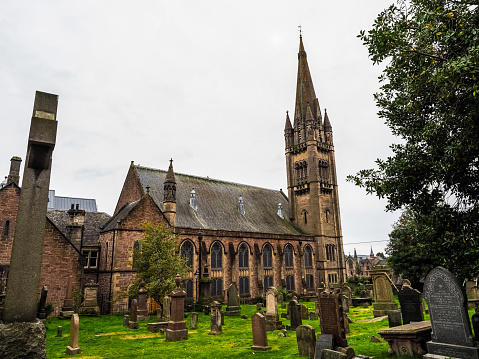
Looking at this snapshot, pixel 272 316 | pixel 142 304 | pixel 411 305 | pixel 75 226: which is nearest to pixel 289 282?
pixel 142 304

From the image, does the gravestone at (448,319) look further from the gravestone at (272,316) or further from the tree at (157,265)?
the tree at (157,265)

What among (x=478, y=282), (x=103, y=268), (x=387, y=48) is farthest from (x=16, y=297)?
(x=478, y=282)

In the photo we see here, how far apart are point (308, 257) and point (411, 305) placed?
98.8 ft

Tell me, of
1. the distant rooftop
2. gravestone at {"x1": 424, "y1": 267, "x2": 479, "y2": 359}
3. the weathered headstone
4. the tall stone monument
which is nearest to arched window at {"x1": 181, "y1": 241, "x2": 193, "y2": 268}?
the distant rooftop

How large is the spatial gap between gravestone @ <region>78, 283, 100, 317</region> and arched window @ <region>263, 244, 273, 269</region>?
60.1 ft

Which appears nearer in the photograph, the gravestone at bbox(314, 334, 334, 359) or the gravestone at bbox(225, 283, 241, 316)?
the gravestone at bbox(314, 334, 334, 359)

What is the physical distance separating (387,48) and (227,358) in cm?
1051

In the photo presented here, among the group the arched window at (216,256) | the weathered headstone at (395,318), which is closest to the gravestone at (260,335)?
the weathered headstone at (395,318)

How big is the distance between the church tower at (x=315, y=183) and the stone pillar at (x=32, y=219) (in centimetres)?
3931

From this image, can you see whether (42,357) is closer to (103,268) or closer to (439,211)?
(439,211)

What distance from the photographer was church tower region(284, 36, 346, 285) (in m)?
42.0

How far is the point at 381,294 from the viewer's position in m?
20.7

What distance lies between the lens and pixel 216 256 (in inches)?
1307

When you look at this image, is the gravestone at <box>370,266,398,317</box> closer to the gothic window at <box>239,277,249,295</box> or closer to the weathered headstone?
the weathered headstone
